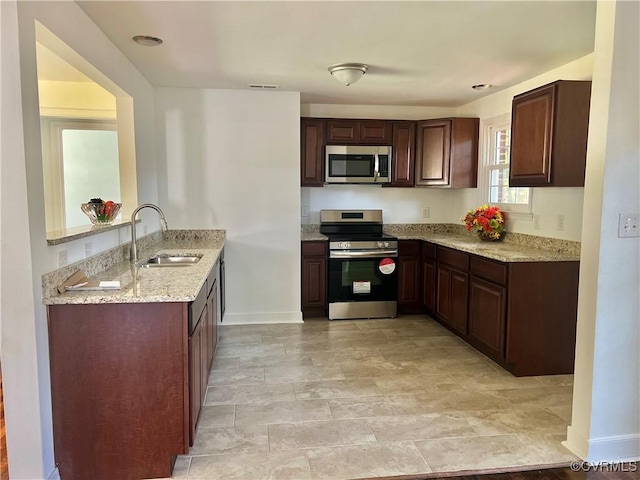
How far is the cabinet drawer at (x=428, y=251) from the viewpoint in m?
4.51

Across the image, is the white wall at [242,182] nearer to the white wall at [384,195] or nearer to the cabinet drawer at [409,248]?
the white wall at [384,195]

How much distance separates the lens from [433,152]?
4840mm

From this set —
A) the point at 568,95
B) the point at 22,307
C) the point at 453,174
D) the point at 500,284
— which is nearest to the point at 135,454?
the point at 22,307

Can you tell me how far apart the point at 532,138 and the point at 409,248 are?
182cm

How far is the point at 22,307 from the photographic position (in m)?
1.85

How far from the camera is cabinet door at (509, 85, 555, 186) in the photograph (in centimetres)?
310

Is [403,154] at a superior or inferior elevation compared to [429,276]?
superior

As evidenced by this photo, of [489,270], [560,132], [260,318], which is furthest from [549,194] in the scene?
[260,318]

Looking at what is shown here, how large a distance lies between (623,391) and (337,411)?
1.53m

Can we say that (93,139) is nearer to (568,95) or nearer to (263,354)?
(263,354)

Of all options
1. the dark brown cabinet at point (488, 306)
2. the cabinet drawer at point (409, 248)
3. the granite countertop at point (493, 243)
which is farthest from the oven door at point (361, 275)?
the dark brown cabinet at point (488, 306)

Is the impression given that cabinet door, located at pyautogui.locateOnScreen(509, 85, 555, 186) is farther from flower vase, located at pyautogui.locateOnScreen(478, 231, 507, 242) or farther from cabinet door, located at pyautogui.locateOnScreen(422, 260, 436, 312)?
cabinet door, located at pyautogui.locateOnScreen(422, 260, 436, 312)

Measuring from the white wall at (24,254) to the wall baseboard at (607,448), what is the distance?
2.55 metres

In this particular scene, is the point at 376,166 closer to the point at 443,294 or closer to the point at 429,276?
the point at 429,276
